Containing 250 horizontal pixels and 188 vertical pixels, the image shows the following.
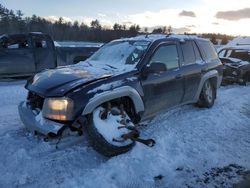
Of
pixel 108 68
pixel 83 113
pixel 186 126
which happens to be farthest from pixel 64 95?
pixel 186 126

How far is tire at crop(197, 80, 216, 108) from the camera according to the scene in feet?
22.9

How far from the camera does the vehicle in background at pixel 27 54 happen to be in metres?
10.4

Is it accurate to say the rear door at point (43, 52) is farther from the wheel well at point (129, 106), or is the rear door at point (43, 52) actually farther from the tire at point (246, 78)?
the tire at point (246, 78)

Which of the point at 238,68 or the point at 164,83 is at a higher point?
the point at 164,83

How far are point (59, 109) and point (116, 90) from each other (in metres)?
0.88

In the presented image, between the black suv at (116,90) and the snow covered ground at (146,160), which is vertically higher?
the black suv at (116,90)

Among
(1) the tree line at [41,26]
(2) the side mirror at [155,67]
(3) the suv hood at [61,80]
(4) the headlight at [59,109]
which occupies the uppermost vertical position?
(2) the side mirror at [155,67]

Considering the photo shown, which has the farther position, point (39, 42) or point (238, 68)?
point (238, 68)

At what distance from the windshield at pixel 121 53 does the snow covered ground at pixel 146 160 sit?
1.32 m

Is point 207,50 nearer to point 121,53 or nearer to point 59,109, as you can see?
point 121,53

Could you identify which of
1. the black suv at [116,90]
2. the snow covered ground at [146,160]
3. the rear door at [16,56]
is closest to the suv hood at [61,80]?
the black suv at [116,90]

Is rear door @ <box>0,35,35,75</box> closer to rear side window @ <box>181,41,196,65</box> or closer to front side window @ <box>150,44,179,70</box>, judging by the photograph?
rear side window @ <box>181,41,196,65</box>

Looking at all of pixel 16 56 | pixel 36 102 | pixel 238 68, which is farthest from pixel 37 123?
pixel 238 68

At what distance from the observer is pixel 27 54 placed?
10.7 metres
